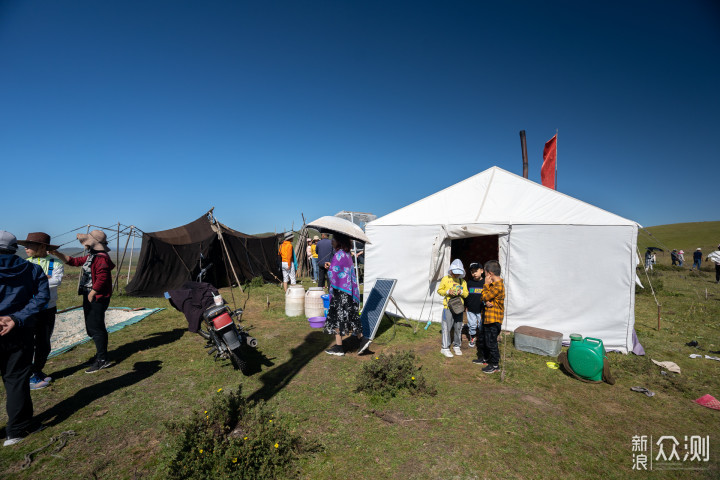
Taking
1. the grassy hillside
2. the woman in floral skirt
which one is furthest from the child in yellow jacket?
the grassy hillside

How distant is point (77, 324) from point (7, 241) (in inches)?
200

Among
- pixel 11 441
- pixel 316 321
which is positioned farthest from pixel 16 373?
pixel 316 321

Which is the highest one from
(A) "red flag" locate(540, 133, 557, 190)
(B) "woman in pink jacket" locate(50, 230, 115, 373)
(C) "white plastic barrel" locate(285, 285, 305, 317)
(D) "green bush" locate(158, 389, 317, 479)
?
(A) "red flag" locate(540, 133, 557, 190)

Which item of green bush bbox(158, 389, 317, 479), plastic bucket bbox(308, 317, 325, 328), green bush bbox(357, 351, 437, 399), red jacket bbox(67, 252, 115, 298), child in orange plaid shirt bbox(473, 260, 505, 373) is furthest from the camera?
plastic bucket bbox(308, 317, 325, 328)

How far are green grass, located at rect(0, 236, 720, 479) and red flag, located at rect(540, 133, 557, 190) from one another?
17.4ft

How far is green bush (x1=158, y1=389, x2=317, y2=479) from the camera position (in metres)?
2.47

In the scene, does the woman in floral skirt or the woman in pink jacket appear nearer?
the woman in pink jacket

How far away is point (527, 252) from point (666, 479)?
4293 mm

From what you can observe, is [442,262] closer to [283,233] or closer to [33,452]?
[33,452]

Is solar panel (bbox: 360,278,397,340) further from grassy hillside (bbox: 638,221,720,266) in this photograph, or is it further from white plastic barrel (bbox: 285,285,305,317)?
grassy hillside (bbox: 638,221,720,266)

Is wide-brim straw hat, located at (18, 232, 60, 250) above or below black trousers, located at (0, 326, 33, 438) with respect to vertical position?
above

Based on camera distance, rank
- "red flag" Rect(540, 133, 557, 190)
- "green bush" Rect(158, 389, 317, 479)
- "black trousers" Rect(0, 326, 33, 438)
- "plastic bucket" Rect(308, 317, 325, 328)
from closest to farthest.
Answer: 1. "green bush" Rect(158, 389, 317, 479)
2. "black trousers" Rect(0, 326, 33, 438)
3. "plastic bucket" Rect(308, 317, 325, 328)
4. "red flag" Rect(540, 133, 557, 190)

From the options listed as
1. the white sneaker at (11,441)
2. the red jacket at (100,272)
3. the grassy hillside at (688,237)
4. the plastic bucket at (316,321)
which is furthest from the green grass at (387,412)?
the grassy hillside at (688,237)

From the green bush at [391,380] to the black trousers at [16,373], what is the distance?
3.27 m
